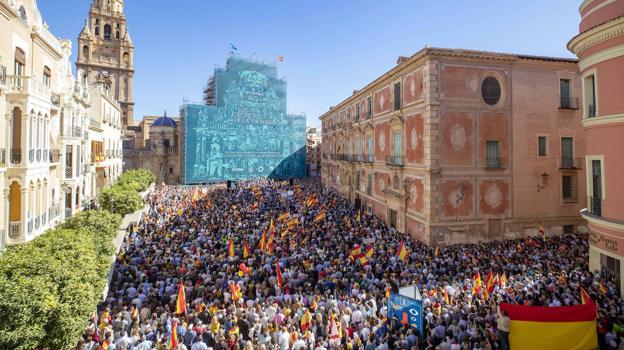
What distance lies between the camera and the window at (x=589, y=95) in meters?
15.3

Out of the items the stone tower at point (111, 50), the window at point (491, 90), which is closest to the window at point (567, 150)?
the window at point (491, 90)

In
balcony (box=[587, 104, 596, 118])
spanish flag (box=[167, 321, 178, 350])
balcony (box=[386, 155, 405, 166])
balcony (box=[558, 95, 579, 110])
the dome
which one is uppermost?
the dome

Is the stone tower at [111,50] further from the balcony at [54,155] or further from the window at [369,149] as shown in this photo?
the window at [369,149]

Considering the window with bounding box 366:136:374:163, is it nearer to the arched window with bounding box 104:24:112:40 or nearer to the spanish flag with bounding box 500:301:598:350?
the spanish flag with bounding box 500:301:598:350

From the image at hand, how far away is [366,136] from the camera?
1387 inches

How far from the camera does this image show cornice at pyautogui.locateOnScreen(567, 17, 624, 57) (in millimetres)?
13391

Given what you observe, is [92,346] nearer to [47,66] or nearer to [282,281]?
[282,281]

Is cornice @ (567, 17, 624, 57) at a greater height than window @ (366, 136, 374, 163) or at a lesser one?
greater

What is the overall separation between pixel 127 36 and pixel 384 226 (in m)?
62.3

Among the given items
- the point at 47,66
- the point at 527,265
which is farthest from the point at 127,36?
the point at 527,265

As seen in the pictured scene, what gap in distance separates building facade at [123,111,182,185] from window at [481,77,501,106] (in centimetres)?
4845

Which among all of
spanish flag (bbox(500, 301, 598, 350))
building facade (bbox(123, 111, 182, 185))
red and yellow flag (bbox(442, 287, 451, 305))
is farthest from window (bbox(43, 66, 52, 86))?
building facade (bbox(123, 111, 182, 185))

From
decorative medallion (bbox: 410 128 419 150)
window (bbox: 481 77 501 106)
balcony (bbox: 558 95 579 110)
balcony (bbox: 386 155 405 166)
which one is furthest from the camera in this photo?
balcony (bbox: 386 155 405 166)

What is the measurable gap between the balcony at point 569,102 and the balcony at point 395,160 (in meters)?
10.5
